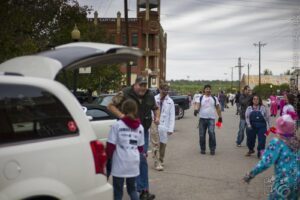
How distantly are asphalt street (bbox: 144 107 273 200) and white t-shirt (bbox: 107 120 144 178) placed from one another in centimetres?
195

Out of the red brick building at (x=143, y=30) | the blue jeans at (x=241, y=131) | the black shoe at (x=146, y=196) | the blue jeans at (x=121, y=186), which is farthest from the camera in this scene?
the red brick building at (x=143, y=30)

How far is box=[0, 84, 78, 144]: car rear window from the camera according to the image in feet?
12.9

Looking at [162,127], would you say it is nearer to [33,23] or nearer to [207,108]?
[207,108]

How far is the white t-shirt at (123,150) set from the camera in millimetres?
5473

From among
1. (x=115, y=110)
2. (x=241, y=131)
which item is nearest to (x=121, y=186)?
(x=115, y=110)

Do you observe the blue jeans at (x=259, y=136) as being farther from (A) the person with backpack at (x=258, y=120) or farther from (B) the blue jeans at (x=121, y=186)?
(B) the blue jeans at (x=121, y=186)

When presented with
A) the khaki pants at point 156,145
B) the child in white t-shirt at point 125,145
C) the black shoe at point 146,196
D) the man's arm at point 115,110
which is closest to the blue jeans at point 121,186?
the child in white t-shirt at point 125,145

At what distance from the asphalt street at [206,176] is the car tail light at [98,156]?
9.89 ft

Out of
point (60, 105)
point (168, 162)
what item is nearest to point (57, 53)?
point (60, 105)

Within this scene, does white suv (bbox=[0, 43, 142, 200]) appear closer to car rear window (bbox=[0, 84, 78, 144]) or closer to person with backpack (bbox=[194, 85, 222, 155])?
car rear window (bbox=[0, 84, 78, 144])

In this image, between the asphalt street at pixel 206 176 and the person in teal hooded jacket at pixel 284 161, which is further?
the asphalt street at pixel 206 176

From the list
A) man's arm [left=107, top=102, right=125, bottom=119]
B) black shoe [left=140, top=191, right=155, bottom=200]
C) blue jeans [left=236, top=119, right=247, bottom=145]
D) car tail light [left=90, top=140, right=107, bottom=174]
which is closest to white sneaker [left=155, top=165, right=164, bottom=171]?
black shoe [left=140, top=191, right=155, bottom=200]

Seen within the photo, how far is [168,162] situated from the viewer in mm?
10758

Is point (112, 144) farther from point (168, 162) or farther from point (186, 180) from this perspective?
point (168, 162)
